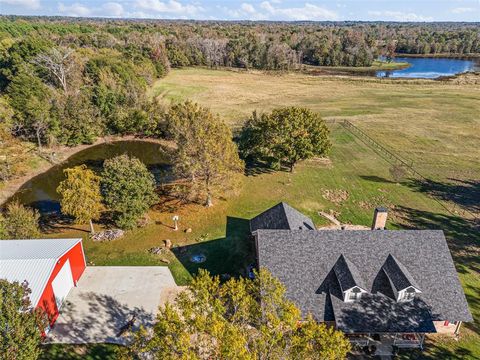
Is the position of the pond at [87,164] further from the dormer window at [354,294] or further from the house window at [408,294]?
the house window at [408,294]

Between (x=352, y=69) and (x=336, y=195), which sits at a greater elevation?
(x=352, y=69)

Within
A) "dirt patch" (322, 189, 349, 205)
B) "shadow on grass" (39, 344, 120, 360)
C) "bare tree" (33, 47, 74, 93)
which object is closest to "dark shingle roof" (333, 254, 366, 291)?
"shadow on grass" (39, 344, 120, 360)

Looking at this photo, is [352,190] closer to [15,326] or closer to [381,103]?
[15,326]

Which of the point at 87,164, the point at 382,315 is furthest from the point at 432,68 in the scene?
the point at 382,315

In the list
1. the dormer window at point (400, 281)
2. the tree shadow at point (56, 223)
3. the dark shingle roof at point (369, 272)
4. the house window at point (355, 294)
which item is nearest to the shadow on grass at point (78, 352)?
the dark shingle roof at point (369, 272)

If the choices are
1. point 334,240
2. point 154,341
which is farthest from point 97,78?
point 154,341

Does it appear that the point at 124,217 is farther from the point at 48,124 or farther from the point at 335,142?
the point at 335,142
